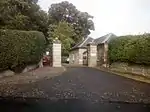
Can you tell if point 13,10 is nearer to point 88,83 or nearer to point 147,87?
point 88,83

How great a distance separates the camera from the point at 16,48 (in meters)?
16.9

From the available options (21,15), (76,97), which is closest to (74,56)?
(21,15)

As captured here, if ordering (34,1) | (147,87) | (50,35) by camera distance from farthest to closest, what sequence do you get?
(50,35), (34,1), (147,87)

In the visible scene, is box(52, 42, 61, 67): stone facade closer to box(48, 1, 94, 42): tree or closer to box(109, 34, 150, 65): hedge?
box(109, 34, 150, 65): hedge

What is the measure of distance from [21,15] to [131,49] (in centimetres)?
1078

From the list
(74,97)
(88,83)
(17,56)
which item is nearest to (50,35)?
(17,56)

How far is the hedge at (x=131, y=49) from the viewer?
19.0 meters

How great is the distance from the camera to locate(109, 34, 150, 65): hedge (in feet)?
62.2

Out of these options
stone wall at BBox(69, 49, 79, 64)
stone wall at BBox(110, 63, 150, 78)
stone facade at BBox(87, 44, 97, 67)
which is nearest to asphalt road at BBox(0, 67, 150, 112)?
stone wall at BBox(110, 63, 150, 78)

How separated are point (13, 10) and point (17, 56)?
8946mm

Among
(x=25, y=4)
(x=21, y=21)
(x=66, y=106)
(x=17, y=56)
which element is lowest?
(x=66, y=106)

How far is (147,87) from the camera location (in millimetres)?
14031

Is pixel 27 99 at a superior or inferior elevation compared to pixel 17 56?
inferior

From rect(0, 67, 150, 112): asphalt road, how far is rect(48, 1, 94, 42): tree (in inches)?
1503
